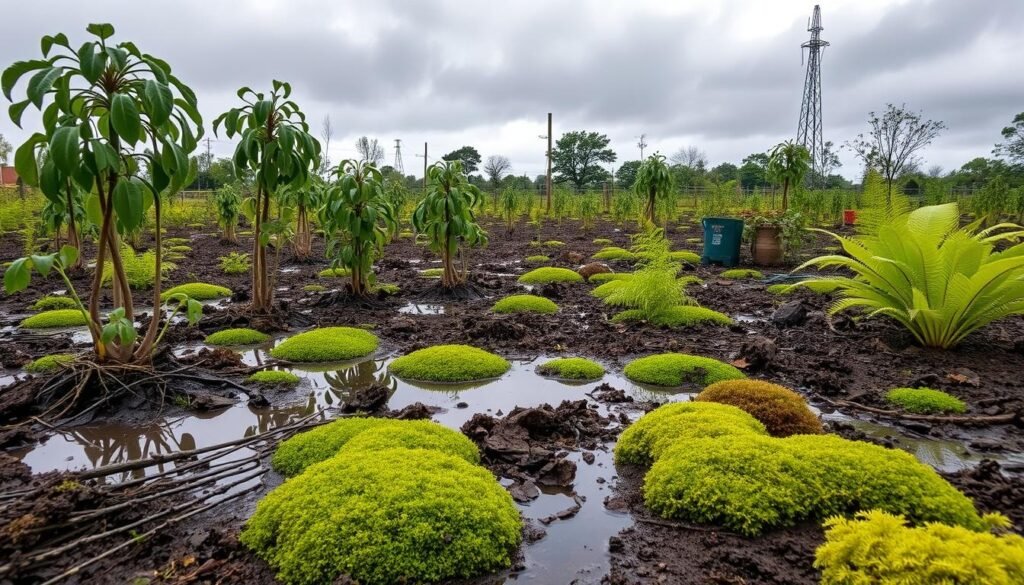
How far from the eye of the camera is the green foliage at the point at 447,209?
7.75 metres

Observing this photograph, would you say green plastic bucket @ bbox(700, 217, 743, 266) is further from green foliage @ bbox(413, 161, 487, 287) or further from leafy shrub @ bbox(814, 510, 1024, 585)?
leafy shrub @ bbox(814, 510, 1024, 585)

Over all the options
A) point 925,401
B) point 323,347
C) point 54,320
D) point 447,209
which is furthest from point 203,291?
point 925,401

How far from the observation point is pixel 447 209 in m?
7.84

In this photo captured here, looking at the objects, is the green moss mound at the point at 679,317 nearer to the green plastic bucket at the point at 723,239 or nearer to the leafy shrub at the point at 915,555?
the leafy shrub at the point at 915,555

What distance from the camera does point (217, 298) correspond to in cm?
855

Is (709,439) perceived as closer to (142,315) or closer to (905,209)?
(905,209)

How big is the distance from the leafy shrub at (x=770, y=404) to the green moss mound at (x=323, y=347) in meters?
3.33

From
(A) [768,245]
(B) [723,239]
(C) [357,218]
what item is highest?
(C) [357,218]

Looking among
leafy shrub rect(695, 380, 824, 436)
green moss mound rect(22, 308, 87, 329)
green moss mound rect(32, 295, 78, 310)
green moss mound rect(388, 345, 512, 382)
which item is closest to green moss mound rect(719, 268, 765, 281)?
green moss mound rect(388, 345, 512, 382)

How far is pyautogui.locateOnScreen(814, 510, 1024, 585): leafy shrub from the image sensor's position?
60.0 inches

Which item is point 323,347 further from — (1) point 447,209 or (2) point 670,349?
(2) point 670,349

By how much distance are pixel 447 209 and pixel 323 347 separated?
309cm

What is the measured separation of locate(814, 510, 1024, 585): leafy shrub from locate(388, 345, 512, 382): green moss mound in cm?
334

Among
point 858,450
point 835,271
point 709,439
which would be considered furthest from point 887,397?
point 835,271
